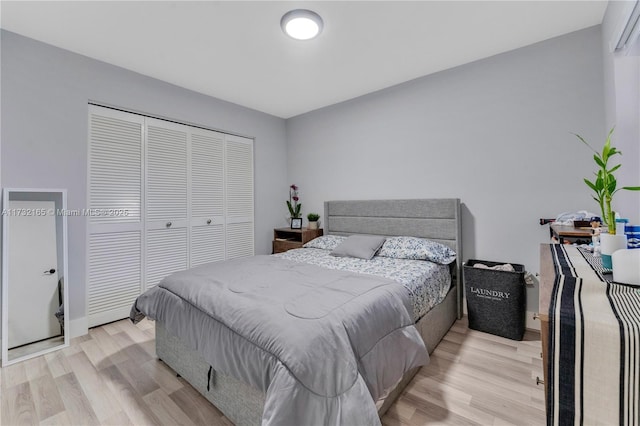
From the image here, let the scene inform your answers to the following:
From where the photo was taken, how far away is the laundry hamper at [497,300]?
235 cm

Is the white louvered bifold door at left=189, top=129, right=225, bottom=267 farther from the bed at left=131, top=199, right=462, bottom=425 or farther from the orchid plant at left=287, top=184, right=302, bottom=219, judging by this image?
the bed at left=131, top=199, right=462, bottom=425

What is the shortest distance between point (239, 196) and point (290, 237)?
97cm

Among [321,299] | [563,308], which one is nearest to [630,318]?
[563,308]

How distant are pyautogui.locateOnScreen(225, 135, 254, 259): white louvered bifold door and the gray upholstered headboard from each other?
1129mm

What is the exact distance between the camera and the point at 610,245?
986 millimetres

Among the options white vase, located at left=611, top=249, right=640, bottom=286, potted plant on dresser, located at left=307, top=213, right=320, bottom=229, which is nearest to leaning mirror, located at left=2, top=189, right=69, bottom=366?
potted plant on dresser, located at left=307, top=213, right=320, bottom=229

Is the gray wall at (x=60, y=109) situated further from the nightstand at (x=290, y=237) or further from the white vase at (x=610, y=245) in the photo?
the white vase at (x=610, y=245)

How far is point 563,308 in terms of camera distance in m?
0.65

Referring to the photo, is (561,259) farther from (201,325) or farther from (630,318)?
(201,325)

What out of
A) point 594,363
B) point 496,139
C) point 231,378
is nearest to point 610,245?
point 594,363

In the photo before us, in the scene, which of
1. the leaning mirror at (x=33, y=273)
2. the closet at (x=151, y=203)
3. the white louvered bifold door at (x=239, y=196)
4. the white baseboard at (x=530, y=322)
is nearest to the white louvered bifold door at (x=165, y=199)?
the closet at (x=151, y=203)

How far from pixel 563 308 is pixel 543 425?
134cm

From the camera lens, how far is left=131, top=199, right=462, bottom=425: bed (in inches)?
57.8

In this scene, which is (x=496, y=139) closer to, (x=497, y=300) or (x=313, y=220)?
(x=497, y=300)
